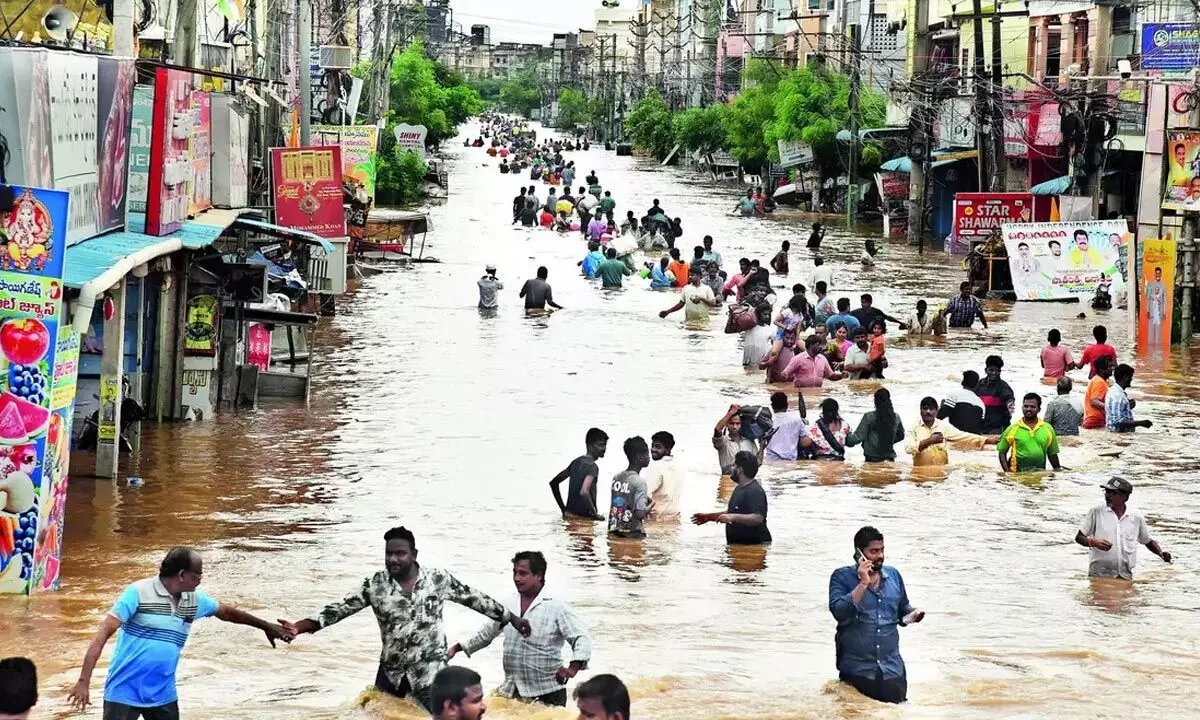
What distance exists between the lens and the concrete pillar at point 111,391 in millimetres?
16281

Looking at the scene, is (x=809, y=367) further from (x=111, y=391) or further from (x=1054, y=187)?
(x=1054, y=187)

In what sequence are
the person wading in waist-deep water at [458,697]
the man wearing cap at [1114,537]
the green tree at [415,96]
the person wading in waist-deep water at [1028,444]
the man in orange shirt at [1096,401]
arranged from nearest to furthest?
the person wading in waist-deep water at [458,697], the man wearing cap at [1114,537], the person wading in waist-deep water at [1028,444], the man in orange shirt at [1096,401], the green tree at [415,96]

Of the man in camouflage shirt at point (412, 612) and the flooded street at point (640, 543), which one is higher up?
→ the man in camouflage shirt at point (412, 612)

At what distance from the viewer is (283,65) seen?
42625 millimetres

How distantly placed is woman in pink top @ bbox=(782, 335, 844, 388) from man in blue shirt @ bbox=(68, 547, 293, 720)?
53.9 feet

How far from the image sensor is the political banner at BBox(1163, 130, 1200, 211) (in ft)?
94.4

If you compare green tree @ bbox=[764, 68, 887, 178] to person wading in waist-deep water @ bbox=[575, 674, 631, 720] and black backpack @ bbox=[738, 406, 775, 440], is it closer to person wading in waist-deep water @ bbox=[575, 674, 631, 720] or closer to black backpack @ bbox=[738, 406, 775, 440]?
black backpack @ bbox=[738, 406, 775, 440]

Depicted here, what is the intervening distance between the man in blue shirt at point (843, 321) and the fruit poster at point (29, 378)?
15.5 m

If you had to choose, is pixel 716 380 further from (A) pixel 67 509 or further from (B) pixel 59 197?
(B) pixel 59 197

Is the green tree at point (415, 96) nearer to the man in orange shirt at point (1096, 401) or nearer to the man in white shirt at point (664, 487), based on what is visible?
the man in orange shirt at point (1096, 401)

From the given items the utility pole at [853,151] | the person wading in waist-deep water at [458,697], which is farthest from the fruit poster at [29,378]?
the utility pole at [853,151]

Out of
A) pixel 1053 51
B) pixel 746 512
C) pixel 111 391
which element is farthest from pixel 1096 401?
pixel 1053 51

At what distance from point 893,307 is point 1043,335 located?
14.3 feet

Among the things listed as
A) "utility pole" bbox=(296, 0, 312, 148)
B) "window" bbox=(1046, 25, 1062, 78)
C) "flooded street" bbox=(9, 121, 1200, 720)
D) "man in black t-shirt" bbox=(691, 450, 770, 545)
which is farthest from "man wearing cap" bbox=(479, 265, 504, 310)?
"window" bbox=(1046, 25, 1062, 78)
